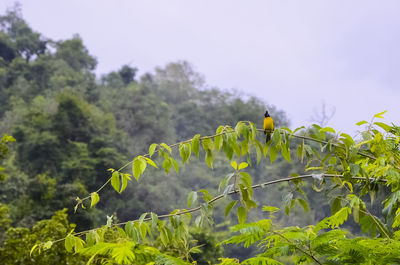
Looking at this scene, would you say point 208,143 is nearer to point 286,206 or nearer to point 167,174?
point 167,174

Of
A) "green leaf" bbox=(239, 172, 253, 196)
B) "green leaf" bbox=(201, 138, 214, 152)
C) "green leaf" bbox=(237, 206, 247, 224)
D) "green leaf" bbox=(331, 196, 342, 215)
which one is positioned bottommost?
"green leaf" bbox=(331, 196, 342, 215)

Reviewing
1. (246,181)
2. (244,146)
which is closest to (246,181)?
(246,181)

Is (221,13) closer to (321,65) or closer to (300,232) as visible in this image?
(321,65)

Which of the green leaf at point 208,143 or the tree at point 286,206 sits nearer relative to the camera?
the tree at point 286,206

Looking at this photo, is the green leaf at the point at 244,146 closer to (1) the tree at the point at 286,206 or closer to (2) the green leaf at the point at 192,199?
(1) the tree at the point at 286,206

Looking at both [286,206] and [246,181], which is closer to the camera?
[246,181]

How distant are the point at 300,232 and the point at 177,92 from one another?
28475 mm

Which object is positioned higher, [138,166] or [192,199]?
[138,166]

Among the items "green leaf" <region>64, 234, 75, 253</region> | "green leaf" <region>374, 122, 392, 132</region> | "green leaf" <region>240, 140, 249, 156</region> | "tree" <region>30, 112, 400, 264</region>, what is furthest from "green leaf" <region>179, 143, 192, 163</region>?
"green leaf" <region>374, 122, 392, 132</region>

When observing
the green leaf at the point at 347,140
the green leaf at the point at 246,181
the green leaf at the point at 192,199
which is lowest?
the green leaf at the point at 192,199

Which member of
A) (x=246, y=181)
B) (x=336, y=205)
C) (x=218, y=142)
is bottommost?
(x=336, y=205)

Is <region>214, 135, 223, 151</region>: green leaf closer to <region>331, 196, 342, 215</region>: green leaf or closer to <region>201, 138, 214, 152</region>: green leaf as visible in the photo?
<region>201, 138, 214, 152</region>: green leaf

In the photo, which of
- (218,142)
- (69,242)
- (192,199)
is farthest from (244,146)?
(69,242)

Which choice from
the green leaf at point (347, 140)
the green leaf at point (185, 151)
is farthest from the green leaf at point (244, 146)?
→ the green leaf at point (347, 140)
